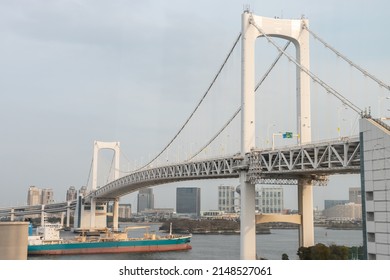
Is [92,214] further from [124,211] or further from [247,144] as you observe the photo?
[247,144]

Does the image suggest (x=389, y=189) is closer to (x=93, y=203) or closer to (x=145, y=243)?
(x=145, y=243)

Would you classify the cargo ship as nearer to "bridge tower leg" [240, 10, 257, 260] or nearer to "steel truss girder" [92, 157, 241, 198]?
"steel truss girder" [92, 157, 241, 198]

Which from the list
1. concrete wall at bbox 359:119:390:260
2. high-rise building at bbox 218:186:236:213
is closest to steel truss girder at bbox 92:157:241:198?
concrete wall at bbox 359:119:390:260

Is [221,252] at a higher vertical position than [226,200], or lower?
lower

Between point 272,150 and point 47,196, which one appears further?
point 47,196

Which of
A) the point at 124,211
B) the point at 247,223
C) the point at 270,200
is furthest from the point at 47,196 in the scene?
the point at 247,223
